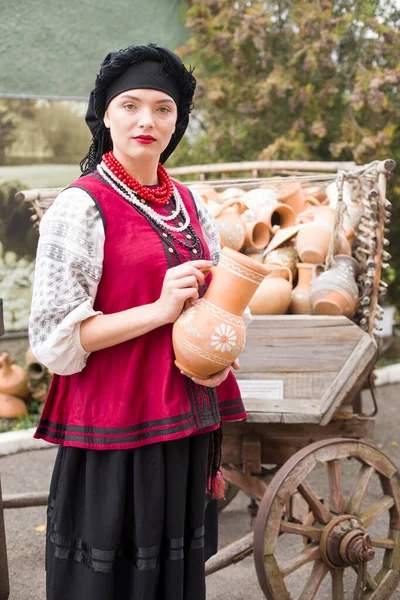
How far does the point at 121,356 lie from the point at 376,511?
1301 millimetres

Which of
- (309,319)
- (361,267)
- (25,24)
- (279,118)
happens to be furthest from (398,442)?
(25,24)

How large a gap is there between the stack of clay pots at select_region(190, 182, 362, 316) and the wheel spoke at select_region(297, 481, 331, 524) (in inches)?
28.0

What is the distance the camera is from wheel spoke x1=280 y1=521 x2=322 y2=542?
2215mm

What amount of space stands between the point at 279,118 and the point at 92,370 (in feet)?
16.1

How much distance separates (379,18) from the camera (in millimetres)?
5934

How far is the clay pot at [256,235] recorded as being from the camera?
313cm

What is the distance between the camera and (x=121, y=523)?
5.08ft

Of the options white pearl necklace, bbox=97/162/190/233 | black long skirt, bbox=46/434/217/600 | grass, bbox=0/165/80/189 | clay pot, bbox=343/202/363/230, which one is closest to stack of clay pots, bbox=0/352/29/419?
grass, bbox=0/165/80/189

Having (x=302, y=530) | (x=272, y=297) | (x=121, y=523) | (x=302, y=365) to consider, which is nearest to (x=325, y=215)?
(x=272, y=297)

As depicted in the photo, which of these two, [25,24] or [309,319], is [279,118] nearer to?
[25,24]

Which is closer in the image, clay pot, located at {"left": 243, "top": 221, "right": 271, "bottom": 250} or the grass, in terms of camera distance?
clay pot, located at {"left": 243, "top": 221, "right": 271, "bottom": 250}

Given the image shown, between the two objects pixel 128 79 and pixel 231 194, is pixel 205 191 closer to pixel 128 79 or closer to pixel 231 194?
pixel 231 194

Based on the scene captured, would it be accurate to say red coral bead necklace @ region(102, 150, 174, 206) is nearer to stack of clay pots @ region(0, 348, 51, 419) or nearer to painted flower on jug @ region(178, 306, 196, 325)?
painted flower on jug @ region(178, 306, 196, 325)

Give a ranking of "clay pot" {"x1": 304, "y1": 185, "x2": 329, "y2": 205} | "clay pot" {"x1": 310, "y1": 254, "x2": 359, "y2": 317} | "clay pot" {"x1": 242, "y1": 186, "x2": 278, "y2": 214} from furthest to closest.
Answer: "clay pot" {"x1": 304, "y1": 185, "x2": 329, "y2": 205} < "clay pot" {"x1": 242, "y1": 186, "x2": 278, "y2": 214} < "clay pot" {"x1": 310, "y1": 254, "x2": 359, "y2": 317}
